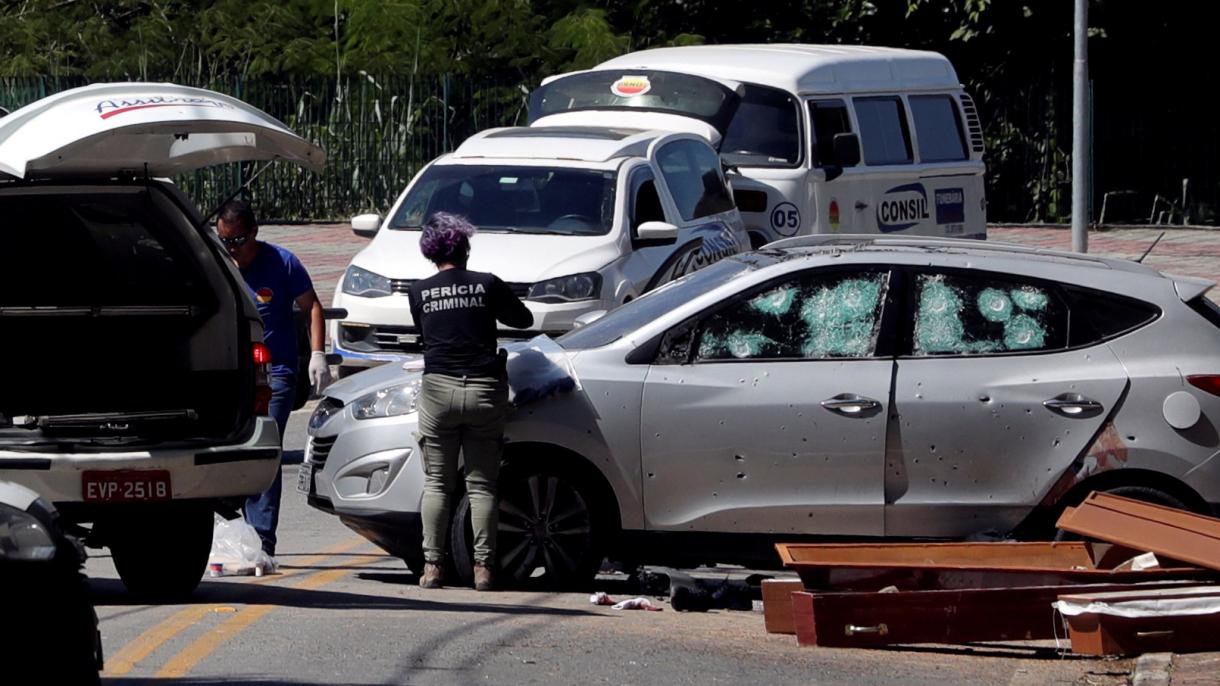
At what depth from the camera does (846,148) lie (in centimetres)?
1731

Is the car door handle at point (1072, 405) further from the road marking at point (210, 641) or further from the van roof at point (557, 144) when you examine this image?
the van roof at point (557, 144)

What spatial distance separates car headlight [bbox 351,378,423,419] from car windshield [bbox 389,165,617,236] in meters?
4.70

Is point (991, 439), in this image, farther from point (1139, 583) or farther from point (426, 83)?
point (426, 83)

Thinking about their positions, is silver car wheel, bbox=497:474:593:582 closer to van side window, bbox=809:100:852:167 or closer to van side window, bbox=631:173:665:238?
van side window, bbox=631:173:665:238

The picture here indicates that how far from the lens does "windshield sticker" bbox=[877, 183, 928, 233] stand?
18.1 meters

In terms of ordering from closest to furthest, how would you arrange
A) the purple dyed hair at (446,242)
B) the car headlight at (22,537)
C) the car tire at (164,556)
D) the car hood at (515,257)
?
the car headlight at (22,537) < the car tire at (164,556) < the purple dyed hair at (446,242) < the car hood at (515,257)

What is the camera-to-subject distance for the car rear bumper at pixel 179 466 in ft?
23.9

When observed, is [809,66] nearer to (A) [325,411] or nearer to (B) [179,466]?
(A) [325,411]

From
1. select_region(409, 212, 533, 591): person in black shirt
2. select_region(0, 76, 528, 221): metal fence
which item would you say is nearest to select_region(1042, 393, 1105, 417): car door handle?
Answer: select_region(409, 212, 533, 591): person in black shirt

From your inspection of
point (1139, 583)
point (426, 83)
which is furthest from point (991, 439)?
point (426, 83)

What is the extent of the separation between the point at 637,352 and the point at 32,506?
3651 mm

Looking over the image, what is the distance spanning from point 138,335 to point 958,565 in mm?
3425

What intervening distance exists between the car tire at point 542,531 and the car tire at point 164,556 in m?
1.13

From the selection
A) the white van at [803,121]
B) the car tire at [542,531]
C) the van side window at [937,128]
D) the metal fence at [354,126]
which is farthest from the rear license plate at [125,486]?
the metal fence at [354,126]
